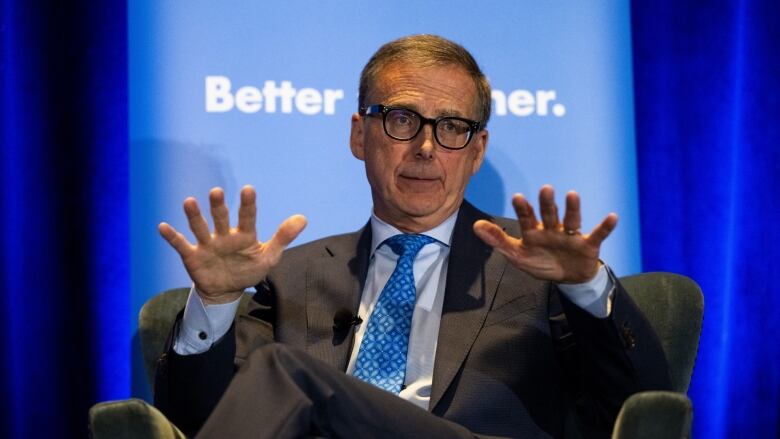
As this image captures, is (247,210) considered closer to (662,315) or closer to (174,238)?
(174,238)

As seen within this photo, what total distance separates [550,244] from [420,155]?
638 millimetres

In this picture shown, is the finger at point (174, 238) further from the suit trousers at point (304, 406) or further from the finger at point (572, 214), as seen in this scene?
the finger at point (572, 214)

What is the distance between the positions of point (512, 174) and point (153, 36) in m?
1.27

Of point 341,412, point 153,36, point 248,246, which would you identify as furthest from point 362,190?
point 341,412

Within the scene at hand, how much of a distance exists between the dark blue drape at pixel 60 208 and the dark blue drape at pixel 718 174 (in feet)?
6.18

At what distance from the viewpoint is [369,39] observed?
10.2 feet

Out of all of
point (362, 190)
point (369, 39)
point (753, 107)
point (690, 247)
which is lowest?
point (690, 247)

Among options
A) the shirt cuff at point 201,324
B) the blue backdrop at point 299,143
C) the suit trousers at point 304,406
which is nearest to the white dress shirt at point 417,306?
the shirt cuff at point 201,324

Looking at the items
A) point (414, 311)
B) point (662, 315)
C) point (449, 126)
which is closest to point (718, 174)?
point (662, 315)

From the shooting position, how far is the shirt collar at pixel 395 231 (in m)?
2.51

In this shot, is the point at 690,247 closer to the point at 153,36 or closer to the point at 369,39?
the point at 369,39

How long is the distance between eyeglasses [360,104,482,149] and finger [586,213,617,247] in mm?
683

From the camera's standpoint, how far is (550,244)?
194cm

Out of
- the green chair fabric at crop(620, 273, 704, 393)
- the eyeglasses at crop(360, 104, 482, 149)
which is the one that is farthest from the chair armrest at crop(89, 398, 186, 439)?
the green chair fabric at crop(620, 273, 704, 393)
